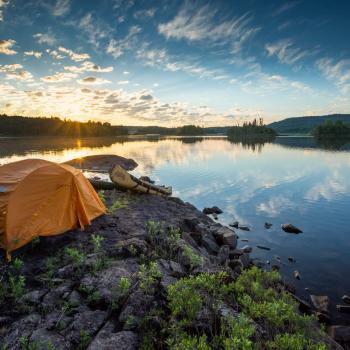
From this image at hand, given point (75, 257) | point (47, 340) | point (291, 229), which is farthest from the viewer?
point (291, 229)

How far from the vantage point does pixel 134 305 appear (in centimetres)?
560

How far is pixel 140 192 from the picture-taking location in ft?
60.6

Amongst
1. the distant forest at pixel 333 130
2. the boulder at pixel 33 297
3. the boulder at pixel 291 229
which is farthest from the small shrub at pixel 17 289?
the distant forest at pixel 333 130

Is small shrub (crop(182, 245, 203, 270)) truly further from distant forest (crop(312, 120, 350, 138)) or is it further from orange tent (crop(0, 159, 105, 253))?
distant forest (crop(312, 120, 350, 138))

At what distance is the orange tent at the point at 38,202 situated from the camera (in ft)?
28.8

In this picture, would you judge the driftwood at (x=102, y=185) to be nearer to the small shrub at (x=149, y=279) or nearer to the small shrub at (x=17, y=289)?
the small shrub at (x=17, y=289)

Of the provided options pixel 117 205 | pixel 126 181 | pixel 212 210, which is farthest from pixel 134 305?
pixel 212 210

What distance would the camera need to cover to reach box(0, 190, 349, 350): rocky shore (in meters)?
4.84

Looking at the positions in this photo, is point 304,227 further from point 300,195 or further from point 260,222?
point 300,195

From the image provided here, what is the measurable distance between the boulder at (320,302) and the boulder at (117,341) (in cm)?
765

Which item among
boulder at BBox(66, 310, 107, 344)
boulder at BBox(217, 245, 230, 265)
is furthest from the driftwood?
boulder at BBox(66, 310, 107, 344)

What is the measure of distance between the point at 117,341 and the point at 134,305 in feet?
2.99

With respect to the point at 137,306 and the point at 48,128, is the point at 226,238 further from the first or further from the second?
the point at 48,128

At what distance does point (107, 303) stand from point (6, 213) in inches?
209
